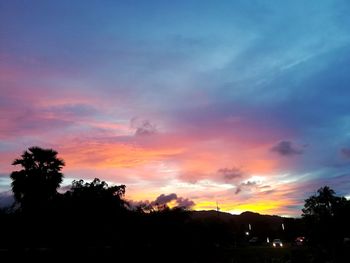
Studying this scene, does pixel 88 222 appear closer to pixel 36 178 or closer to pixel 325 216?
pixel 36 178

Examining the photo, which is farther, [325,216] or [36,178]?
[325,216]

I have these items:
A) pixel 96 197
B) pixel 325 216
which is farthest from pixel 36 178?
pixel 325 216

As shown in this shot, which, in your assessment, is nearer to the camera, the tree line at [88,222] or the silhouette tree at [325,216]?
the tree line at [88,222]

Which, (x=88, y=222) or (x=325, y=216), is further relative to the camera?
(x=325, y=216)

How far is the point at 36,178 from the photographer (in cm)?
3828

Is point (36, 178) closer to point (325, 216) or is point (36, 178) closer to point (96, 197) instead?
point (96, 197)

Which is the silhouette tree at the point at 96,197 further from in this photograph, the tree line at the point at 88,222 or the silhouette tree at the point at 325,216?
the silhouette tree at the point at 325,216

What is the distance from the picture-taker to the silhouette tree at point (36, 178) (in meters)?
36.7

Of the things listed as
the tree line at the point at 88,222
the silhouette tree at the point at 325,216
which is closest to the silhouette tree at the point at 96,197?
the tree line at the point at 88,222

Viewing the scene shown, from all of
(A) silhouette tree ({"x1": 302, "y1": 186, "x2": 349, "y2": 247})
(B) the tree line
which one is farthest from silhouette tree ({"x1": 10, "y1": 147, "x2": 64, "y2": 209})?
(A) silhouette tree ({"x1": 302, "y1": 186, "x2": 349, "y2": 247})

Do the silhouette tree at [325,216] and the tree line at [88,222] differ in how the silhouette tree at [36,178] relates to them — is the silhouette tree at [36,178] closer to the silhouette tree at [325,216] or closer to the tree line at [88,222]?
the tree line at [88,222]

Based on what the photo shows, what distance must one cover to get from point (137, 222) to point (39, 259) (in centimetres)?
1071

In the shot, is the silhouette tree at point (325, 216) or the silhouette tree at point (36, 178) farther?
the silhouette tree at point (325, 216)

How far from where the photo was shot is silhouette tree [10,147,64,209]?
3669 cm
